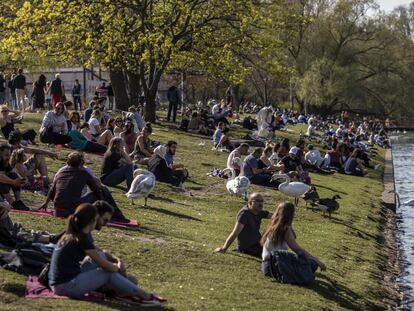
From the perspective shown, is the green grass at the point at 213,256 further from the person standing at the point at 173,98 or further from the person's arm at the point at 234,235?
the person standing at the point at 173,98

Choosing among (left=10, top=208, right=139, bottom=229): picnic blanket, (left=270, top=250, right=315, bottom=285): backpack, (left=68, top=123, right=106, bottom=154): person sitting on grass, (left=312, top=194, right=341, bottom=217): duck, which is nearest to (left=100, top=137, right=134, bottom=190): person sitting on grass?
(left=10, top=208, right=139, bottom=229): picnic blanket

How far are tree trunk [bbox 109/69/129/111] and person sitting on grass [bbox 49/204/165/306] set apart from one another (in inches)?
1166

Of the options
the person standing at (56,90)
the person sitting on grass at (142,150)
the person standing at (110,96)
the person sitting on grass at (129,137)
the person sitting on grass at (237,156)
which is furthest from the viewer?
the person standing at (110,96)

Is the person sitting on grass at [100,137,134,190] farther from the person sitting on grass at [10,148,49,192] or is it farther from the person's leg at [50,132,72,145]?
the person's leg at [50,132,72,145]

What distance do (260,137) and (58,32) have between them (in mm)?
10493

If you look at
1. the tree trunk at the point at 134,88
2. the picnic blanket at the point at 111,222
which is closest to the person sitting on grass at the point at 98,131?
the picnic blanket at the point at 111,222

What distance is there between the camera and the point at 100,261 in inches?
367

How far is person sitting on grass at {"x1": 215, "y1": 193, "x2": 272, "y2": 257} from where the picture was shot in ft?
42.0

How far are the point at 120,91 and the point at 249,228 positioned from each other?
26644 mm

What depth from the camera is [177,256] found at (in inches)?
497

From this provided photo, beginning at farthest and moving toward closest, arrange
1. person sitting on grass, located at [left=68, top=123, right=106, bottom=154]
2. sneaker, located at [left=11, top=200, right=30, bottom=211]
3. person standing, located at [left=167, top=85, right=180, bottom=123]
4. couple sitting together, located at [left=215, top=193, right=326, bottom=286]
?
person standing, located at [left=167, top=85, right=180, bottom=123] → person sitting on grass, located at [left=68, top=123, right=106, bottom=154] → sneaker, located at [left=11, top=200, right=30, bottom=211] → couple sitting together, located at [left=215, top=193, right=326, bottom=286]

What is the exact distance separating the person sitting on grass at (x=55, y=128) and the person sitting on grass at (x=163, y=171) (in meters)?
2.92

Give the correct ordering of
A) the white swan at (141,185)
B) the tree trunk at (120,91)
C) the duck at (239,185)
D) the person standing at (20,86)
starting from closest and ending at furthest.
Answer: the white swan at (141,185), the duck at (239,185), the person standing at (20,86), the tree trunk at (120,91)

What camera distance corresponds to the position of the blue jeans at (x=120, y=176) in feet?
58.7
